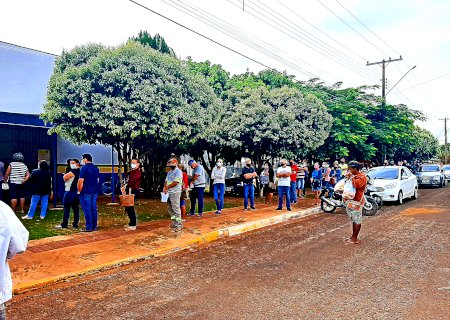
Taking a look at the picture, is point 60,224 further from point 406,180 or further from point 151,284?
point 406,180

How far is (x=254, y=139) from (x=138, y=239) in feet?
29.9

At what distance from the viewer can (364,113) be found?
82.2ft

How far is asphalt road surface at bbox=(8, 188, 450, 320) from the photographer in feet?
15.2

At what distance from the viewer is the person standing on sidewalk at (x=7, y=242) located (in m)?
2.78

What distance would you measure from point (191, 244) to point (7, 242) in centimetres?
591

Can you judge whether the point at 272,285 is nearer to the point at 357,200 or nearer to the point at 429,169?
the point at 357,200

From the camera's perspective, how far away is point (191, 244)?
8539 millimetres

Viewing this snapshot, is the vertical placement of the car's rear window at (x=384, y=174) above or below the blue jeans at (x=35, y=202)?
above

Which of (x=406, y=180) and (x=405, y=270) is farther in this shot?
(x=406, y=180)

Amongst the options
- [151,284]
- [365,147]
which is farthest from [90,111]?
[365,147]

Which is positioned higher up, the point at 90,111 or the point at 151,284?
the point at 90,111

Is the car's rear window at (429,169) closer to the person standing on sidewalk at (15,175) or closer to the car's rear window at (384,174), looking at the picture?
the car's rear window at (384,174)

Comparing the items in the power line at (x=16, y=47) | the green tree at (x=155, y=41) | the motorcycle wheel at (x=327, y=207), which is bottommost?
the motorcycle wheel at (x=327, y=207)

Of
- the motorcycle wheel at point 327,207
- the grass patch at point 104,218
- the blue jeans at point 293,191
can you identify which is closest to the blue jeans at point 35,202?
the grass patch at point 104,218
